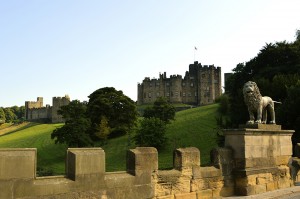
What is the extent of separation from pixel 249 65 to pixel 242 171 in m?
36.6

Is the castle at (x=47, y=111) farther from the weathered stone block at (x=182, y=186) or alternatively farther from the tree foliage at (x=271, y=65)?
the weathered stone block at (x=182, y=186)

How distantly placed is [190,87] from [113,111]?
8558cm

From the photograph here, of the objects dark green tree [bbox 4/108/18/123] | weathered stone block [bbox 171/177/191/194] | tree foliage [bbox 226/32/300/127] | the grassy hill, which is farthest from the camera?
dark green tree [bbox 4/108/18/123]

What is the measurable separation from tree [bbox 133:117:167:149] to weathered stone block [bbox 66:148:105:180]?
38917 millimetres

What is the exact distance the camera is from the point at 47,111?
150125mm

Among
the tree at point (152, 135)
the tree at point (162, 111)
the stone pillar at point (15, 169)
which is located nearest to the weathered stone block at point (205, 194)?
the stone pillar at point (15, 169)

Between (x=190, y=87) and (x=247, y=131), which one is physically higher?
(x=190, y=87)

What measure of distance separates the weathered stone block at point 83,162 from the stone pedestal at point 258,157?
17.1 feet

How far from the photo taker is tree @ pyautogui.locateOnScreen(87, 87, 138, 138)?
61188 millimetres

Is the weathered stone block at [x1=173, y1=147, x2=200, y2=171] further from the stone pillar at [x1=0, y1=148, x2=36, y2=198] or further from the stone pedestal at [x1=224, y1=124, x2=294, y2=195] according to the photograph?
the stone pillar at [x1=0, y1=148, x2=36, y2=198]

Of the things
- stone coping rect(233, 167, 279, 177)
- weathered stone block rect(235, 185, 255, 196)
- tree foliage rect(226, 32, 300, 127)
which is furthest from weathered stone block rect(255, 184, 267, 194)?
tree foliage rect(226, 32, 300, 127)

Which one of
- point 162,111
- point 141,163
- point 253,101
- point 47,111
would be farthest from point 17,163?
point 47,111

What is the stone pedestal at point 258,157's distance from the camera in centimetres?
1120

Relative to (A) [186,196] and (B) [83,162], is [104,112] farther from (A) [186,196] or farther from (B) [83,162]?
(B) [83,162]
